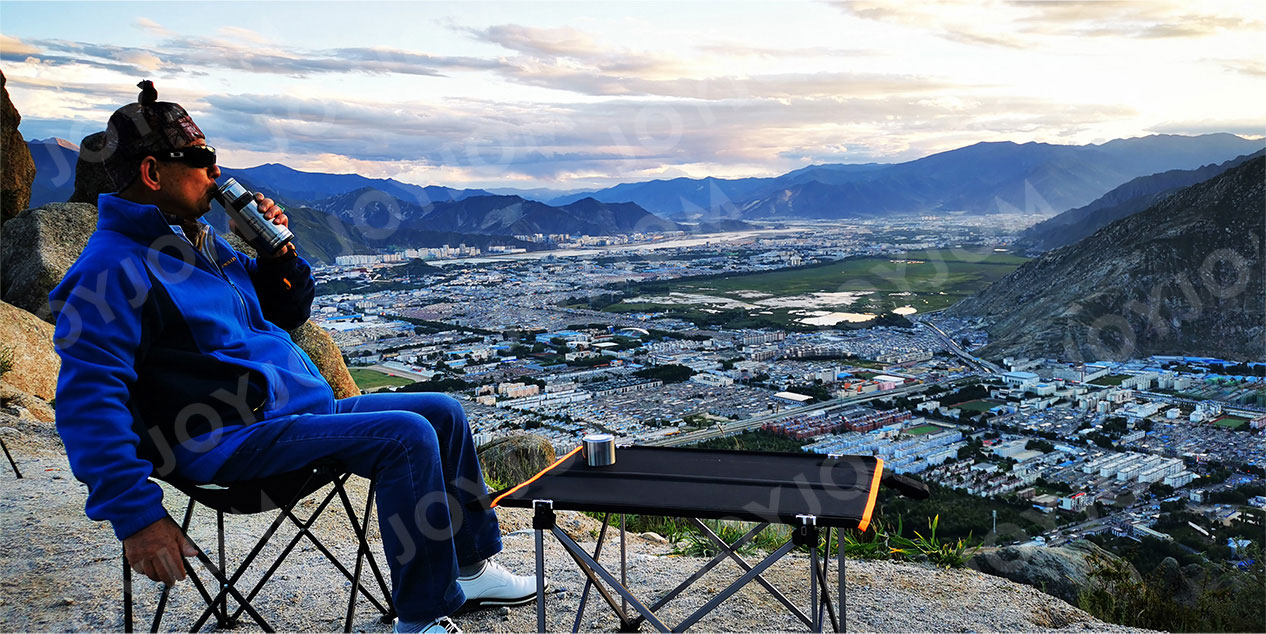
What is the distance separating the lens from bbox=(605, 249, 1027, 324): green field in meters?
26.0

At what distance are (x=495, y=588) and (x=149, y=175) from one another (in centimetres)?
144

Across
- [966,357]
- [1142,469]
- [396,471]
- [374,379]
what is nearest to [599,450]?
[396,471]

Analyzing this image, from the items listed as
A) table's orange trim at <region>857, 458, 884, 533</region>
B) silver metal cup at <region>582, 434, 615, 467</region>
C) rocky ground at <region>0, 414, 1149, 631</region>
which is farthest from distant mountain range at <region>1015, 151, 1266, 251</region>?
silver metal cup at <region>582, 434, 615, 467</region>

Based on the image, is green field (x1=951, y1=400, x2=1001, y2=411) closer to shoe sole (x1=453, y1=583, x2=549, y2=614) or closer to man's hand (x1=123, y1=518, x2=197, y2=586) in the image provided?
shoe sole (x1=453, y1=583, x2=549, y2=614)

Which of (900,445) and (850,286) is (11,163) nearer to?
(900,445)

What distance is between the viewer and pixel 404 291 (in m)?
26.0

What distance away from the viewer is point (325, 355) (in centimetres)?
604

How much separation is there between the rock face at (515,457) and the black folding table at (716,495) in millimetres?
2452

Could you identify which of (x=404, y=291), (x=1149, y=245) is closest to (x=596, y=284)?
(x=404, y=291)

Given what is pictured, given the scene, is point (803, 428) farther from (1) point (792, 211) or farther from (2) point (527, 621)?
(1) point (792, 211)

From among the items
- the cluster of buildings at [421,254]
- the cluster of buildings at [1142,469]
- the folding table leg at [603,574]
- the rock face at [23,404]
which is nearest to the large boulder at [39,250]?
the rock face at [23,404]

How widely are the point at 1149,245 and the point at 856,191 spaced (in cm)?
4969

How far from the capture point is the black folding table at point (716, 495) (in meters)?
1.92

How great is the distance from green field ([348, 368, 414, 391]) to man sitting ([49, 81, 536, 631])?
34.4 feet
